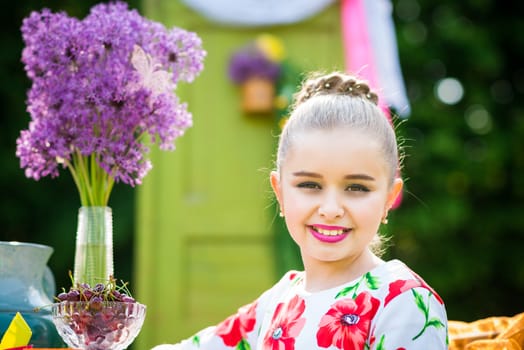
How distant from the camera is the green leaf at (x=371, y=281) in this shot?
5.28 feet

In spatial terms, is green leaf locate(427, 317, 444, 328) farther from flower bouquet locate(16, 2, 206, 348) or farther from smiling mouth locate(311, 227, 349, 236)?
flower bouquet locate(16, 2, 206, 348)

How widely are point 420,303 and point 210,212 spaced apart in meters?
3.43

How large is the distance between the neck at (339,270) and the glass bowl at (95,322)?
404 millimetres

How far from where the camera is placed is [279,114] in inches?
189

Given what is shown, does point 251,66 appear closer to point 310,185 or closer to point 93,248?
point 93,248

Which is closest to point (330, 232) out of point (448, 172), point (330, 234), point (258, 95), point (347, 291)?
point (330, 234)

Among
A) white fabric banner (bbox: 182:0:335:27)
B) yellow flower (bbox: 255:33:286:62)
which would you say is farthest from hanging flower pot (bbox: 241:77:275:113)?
white fabric banner (bbox: 182:0:335:27)

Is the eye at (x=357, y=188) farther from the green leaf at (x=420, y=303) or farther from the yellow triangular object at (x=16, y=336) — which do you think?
the yellow triangular object at (x=16, y=336)

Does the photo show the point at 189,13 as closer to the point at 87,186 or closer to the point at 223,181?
the point at 223,181

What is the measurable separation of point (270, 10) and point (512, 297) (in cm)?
347

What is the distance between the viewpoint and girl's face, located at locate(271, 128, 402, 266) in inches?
65.4

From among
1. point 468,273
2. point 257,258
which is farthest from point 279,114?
point 468,273

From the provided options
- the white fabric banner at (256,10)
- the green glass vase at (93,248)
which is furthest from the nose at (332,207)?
the white fabric banner at (256,10)

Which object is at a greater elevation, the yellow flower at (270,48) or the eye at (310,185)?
the yellow flower at (270,48)
